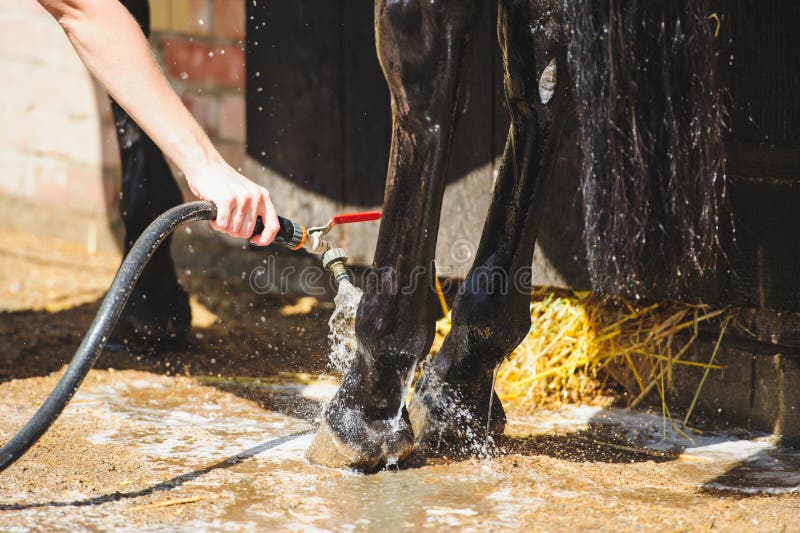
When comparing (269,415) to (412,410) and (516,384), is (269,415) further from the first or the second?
(516,384)

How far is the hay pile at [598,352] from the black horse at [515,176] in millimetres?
462

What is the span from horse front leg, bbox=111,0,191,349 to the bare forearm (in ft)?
3.60

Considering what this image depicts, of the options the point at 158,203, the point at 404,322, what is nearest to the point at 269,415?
→ the point at 404,322

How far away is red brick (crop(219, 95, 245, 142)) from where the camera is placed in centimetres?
Answer: 415

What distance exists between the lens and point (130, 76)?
2010mm

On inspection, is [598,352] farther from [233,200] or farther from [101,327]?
[101,327]

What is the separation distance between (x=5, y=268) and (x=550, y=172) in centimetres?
284

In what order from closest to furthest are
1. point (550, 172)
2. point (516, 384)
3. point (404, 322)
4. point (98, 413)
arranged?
→ point (404, 322) < point (550, 172) < point (98, 413) < point (516, 384)

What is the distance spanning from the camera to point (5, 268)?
4324 millimetres

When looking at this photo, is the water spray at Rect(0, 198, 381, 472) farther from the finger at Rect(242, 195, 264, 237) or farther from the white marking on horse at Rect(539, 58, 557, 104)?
the white marking on horse at Rect(539, 58, 557, 104)

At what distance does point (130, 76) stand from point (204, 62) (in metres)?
2.26

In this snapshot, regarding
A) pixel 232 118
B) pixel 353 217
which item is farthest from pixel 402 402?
pixel 232 118

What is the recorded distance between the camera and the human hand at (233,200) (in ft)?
6.45

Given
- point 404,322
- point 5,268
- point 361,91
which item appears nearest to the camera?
point 404,322
